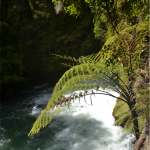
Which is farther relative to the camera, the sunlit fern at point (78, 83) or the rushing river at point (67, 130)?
the rushing river at point (67, 130)

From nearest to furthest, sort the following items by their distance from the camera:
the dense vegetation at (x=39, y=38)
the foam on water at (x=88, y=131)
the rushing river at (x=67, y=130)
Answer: the foam on water at (x=88, y=131)
the rushing river at (x=67, y=130)
the dense vegetation at (x=39, y=38)

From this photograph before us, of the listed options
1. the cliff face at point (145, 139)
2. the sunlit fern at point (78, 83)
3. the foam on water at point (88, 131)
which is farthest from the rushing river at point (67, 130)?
the sunlit fern at point (78, 83)

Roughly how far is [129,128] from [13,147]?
3.60m

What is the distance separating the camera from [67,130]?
4.78 m

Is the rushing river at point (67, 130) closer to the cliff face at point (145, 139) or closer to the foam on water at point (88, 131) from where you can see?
the foam on water at point (88, 131)

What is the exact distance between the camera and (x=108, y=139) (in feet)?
13.5

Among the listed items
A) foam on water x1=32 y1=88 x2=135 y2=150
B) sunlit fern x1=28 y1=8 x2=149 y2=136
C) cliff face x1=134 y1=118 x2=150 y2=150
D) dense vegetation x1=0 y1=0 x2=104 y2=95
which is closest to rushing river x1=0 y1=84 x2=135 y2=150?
foam on water x1=32 y1=88 x2=135 y2=150

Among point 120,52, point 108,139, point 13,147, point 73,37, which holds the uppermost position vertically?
point 73,37

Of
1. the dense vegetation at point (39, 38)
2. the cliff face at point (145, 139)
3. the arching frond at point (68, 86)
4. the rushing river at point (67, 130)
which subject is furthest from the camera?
the dense vegetation at point (39, 38)

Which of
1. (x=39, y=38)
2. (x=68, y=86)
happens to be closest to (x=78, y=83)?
(x=68, y=86)

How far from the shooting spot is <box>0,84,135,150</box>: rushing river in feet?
13.3

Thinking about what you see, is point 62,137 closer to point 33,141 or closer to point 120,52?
point 33,141

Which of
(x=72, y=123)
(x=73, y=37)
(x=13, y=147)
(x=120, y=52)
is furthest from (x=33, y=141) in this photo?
(x=73, y=37)

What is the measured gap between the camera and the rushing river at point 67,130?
159 inches
